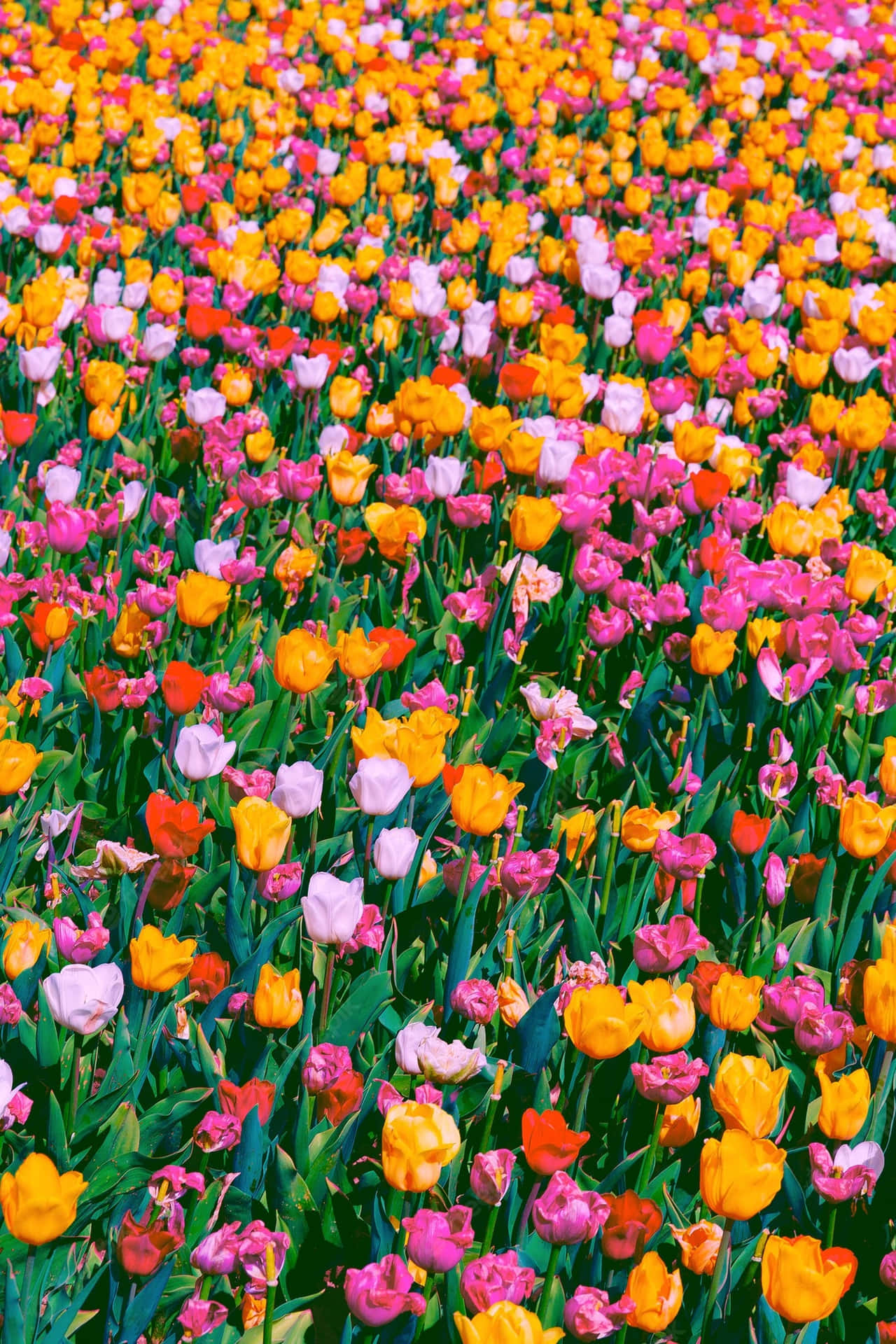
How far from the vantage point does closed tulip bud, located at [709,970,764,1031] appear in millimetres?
2012

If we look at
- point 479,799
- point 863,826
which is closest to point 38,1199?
point 479,799

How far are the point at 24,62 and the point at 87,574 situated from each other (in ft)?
15.9

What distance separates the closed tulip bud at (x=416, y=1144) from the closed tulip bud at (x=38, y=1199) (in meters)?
0.36

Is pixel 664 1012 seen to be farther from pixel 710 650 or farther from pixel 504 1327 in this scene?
pixel 710 650

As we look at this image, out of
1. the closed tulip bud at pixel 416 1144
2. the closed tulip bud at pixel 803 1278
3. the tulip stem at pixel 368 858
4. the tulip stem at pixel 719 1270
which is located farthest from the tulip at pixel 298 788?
the closed tulip bud at pixel 803 1278

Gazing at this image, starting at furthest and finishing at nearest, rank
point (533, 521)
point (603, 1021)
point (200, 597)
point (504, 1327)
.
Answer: point (533, 521) < point (200, 597) < point (603, 1021) < point (504, 1327)

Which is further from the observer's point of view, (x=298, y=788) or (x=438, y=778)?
(x=438, y=778)

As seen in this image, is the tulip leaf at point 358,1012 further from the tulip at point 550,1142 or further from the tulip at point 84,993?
the tulip at point 550,1142

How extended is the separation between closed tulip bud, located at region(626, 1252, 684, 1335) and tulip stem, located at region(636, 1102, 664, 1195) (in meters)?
0.29

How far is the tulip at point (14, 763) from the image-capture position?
226 cm

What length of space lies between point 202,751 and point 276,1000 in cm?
57

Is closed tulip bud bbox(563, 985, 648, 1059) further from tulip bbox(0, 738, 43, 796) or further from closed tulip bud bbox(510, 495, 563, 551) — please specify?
closed tulip bud bbox(510, 495, 563, 551)

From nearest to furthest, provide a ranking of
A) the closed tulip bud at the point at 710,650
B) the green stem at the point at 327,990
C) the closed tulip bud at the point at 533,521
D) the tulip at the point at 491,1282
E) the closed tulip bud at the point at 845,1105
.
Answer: the tulip at the point at 491,1282
the closed tulip bud at the point at 845,1105
the green stem at the point at 327,990
the closed tulip bud at the point at 710,650
the closed tulip bud at the point at 533,521

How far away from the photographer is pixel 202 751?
2.37 meters
